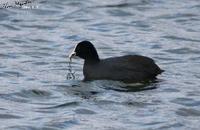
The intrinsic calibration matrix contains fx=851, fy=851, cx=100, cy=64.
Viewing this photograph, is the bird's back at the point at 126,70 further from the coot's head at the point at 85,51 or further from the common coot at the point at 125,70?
the coot's head at the point at 85,51

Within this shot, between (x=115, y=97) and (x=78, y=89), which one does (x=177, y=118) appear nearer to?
(x=115, y=97)

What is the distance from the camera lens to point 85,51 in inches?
591

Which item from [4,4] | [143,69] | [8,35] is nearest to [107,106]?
[143,69]

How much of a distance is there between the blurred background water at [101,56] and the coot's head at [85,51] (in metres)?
0.37

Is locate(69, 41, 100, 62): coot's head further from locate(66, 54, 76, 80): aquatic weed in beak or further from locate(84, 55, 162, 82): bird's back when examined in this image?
locate(84, 55, 162, 82): bird's back

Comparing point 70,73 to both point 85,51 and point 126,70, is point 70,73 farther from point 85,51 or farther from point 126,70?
point 126,70

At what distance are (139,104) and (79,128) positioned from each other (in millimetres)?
1673

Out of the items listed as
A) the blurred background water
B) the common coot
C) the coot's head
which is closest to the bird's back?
the common coot

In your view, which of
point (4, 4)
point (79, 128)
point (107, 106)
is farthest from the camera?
point (4, 4)

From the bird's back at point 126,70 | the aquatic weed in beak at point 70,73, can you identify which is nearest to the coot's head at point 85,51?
the aquatic weed in beak at point 70,73

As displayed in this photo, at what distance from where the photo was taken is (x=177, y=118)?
39.0ft

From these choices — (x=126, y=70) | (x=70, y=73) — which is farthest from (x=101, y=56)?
(x=126, y=70)

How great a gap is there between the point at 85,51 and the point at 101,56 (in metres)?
1.64

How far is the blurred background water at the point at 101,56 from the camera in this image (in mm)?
11812
